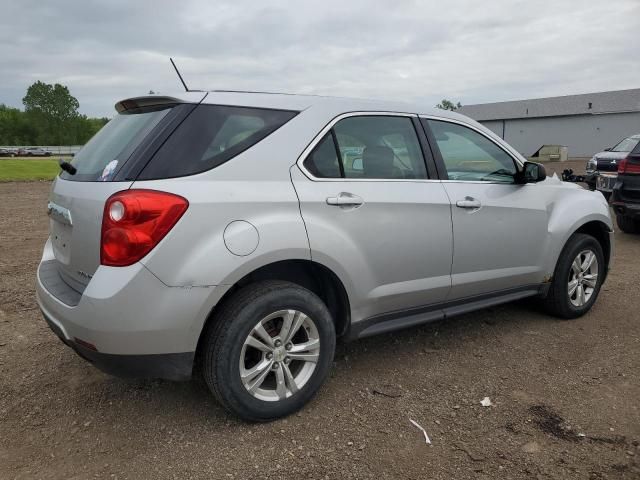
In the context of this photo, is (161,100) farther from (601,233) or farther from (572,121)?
→ (572,121)

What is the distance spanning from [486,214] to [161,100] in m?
2.24

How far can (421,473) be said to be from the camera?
8.19ft

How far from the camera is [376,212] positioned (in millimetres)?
3117

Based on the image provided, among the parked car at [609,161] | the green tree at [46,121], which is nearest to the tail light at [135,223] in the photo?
the parked car at [609,161]

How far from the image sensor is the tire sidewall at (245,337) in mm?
2641

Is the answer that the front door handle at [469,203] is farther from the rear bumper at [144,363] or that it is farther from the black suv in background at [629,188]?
the black suv in background at [629,188]

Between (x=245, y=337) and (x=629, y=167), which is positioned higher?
(x=629, y=167)

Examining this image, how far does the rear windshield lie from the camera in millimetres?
2703

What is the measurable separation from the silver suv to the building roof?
175 feet

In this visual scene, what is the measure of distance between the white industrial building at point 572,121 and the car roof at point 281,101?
51.6 m

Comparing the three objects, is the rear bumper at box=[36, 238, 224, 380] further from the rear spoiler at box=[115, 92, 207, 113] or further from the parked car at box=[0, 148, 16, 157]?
the parked car at box=[0, 148, 16, 157]

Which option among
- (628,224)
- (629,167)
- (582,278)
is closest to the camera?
(582,278)

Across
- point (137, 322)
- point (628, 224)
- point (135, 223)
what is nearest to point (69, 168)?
point (135, 223)

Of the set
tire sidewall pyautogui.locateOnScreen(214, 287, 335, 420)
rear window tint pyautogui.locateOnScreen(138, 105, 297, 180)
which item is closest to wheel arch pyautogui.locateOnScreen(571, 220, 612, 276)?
tire sidewall pyautogui.locateOnScreen(214, 287, 335, 420)
